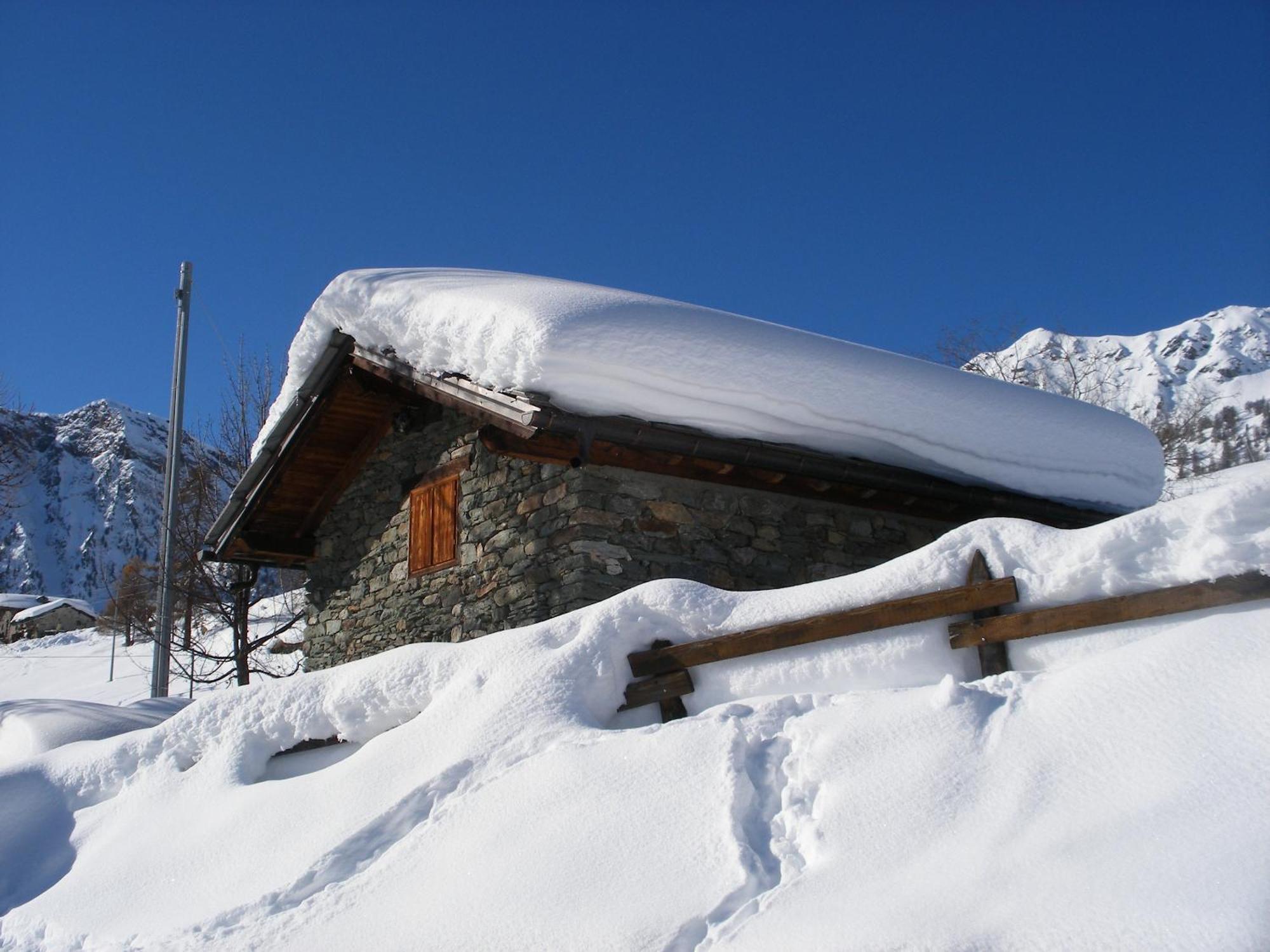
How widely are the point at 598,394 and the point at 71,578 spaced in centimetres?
10052

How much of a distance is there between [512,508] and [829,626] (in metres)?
3.67

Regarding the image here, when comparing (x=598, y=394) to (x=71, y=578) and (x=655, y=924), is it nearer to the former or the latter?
(x=655, y=924)

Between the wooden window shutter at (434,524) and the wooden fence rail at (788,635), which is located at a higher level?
the wooden window shutter at (434,524)

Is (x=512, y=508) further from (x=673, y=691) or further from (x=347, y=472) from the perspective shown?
(x=673, y=691)

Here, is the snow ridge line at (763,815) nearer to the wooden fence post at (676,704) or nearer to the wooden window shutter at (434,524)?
the wooden fence post at (676,704)

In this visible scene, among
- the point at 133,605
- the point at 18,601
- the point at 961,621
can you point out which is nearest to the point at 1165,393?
the point at 18,601

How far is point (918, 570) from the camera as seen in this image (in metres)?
3.46

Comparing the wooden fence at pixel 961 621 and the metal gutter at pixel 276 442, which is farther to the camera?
the metal gutter at pixel 276 442

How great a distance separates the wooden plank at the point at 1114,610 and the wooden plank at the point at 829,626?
7 cm

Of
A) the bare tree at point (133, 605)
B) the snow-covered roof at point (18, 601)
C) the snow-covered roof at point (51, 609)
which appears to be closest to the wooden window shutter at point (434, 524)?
the bare tree at point (133, 605)

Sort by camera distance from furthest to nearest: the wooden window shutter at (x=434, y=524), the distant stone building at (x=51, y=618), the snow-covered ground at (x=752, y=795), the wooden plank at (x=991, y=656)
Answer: the distant stone building at (x=51, y=618), the wooden window shutter at (x=434, y=524), the wooden plank at (x=991, y=656), the snow-covered ground at (x=752, y=795)

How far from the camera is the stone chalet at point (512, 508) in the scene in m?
6.25

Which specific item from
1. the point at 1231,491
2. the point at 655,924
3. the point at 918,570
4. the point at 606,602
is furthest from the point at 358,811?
the point at 1231,491

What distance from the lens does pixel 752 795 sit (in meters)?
2.98
